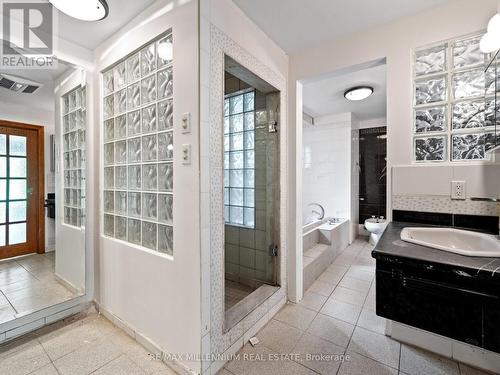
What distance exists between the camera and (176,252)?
1.39m

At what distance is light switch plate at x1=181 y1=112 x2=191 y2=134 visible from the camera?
1.30 meters

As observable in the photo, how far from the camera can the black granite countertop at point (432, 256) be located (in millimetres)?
877

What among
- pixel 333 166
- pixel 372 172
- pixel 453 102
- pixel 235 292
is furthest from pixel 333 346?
pixel 372 172

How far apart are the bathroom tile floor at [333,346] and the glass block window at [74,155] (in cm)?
175

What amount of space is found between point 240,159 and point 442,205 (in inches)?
69.5

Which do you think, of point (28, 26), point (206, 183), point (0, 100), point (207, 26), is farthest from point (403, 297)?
point (28, 26)

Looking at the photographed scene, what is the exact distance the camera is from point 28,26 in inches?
63.5

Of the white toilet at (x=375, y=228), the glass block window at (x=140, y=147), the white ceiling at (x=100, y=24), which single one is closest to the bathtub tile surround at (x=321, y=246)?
the white toilet at (x=375, y=228)

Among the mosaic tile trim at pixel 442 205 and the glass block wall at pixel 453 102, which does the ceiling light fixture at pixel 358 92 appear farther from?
the mosaic tile trim at pixel 442 205

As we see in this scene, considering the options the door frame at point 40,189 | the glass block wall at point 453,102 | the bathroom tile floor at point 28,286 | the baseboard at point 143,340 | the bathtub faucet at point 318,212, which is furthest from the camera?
the bathtub faucet at point 318,212

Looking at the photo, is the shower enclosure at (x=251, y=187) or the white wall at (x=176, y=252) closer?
the white wall at (x=176, y=252)

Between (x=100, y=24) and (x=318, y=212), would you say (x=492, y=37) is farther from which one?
(x=318, y=212)

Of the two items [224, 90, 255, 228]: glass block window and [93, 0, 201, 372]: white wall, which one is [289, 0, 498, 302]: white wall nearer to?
[224, 90, 255, 228]: glass block window

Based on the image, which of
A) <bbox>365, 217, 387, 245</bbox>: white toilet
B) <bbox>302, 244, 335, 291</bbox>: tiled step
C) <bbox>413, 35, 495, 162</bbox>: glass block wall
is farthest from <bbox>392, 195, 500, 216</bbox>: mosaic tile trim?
<bbox>365, 217, 387, 245</bbox>: white toilet
